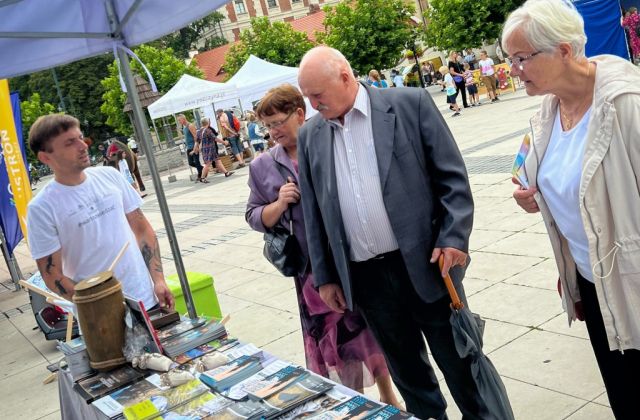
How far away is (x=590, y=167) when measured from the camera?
208cm

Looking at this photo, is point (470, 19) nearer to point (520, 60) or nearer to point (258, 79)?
point (258, 79)

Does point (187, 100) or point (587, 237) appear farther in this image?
point (187, 100)

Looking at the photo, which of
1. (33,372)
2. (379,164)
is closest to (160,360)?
(379,164)

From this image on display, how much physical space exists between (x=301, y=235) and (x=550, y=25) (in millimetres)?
1672

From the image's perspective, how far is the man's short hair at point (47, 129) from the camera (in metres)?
3.60

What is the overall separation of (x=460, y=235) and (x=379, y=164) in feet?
1.42

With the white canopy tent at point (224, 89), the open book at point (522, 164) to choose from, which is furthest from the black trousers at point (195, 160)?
the open book at point (522, 164)

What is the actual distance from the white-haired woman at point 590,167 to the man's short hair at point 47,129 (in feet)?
8.06

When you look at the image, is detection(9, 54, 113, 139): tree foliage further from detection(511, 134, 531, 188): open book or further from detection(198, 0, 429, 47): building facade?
detection(511, 134, 531, 188): open book

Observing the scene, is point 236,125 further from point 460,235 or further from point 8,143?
point 460,235

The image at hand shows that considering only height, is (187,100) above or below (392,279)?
above

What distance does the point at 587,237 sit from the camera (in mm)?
2182

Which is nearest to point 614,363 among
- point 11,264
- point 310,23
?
point 11,264

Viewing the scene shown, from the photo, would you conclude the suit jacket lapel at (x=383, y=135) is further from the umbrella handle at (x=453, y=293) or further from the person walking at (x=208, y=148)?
the person walking at (x=208, y=148)
